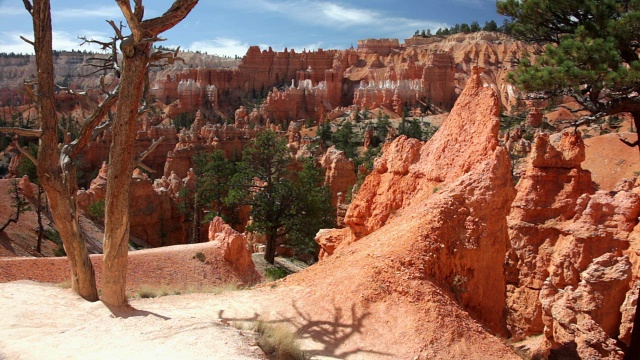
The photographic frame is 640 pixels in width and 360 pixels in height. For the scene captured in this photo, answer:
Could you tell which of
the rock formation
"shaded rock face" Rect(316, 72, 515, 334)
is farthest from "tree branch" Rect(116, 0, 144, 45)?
the rock formation

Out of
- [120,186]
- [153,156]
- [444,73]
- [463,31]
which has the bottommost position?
[153,156]

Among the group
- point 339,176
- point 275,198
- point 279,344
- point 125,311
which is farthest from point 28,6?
point 339,176

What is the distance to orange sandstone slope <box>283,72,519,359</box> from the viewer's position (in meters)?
7.14

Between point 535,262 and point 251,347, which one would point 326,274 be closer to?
point 251,347

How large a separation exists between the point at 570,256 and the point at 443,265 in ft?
12.4

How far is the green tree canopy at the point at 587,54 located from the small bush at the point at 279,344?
201 inches

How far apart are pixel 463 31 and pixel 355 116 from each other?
5266 centimetres

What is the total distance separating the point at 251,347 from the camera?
18.5ft

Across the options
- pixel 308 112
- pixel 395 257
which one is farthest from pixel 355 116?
pixel 395 257

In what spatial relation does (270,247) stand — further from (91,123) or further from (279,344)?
(279,344)

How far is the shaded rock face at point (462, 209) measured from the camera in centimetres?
836

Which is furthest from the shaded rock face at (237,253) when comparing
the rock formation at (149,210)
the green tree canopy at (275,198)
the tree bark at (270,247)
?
the rock formation at (149,210)

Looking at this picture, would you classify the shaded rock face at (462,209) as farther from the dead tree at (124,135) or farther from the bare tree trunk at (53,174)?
the bare tree trunk at (53,174)

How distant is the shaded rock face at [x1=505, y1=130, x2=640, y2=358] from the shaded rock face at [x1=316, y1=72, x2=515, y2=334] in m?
1.32
